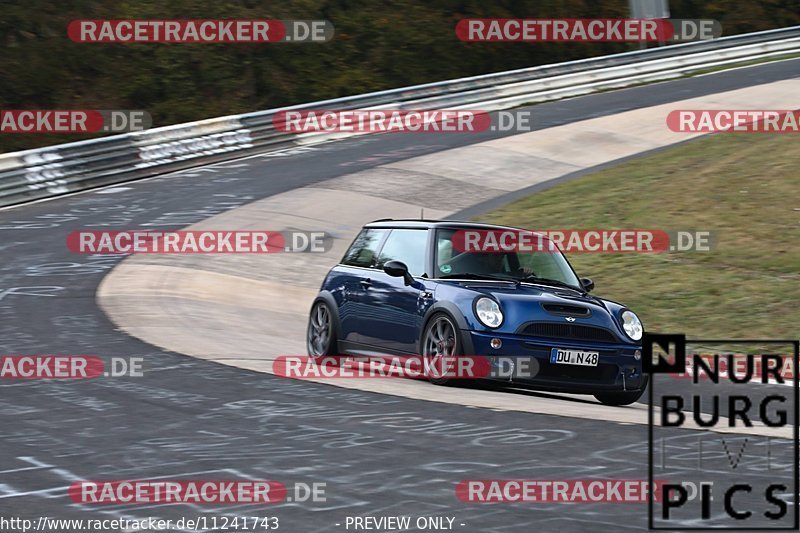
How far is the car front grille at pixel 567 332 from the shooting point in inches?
394

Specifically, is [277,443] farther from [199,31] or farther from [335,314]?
[199,31]

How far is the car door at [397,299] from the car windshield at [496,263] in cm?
18

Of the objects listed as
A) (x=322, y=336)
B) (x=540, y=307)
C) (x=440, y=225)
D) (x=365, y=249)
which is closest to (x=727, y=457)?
(x=540, y=307)

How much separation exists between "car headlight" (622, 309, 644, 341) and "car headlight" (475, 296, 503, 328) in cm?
115

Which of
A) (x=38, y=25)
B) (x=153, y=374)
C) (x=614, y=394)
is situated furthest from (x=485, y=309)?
(x=38, y=25)

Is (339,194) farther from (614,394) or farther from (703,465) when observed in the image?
(703,465)

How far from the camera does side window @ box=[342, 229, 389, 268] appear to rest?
39.0 feet

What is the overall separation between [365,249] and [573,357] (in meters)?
2.78

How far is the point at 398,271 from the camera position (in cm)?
1094

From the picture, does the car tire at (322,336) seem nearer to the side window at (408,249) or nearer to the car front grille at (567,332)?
the side window at (408,249)

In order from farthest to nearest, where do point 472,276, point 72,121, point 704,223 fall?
point 72,121 → point 704,223 → point 472,276

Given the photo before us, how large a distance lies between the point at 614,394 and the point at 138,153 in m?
16.1

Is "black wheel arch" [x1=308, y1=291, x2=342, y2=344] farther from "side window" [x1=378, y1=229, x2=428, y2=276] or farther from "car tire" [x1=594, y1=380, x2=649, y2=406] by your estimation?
"car tire" [x1=594, y1=380, x2=649, y2=406]

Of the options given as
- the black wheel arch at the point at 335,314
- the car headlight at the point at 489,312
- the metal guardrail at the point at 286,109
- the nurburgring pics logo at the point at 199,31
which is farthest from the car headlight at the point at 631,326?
the nurburgring pics logo at the point at 199,31
